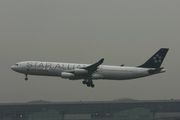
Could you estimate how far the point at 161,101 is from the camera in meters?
133

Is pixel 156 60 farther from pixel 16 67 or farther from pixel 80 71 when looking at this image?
pixel 16 67

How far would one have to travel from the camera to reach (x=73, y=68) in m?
78.2

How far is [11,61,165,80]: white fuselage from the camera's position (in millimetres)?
77000

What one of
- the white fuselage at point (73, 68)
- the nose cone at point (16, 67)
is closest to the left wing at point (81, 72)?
the white fuselage at point (73, 68)

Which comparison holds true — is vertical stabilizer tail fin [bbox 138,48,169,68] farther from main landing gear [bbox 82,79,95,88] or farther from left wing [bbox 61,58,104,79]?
main landing gear [bbox 82,79,95,88]

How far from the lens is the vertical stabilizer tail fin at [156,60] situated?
81125 millimetres

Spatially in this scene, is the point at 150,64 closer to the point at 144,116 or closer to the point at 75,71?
the point at 75,71

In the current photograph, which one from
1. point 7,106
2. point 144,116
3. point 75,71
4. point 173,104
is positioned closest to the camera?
point 75,71

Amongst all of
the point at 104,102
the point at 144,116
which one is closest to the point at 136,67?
the point at 144,116

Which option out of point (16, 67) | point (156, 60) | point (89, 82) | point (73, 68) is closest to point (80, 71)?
point (73, 68)

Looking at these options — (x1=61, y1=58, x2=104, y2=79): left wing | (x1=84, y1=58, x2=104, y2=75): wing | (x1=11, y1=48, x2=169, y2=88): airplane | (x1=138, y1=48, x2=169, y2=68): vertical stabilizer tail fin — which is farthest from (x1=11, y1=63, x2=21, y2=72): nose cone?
(x1=138, y1=48, x2=169, y2=68): vertical stabilizer tail fin

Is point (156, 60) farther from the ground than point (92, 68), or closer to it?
farther from the ground

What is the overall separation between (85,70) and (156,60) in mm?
14759

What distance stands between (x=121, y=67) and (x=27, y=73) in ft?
59.5
